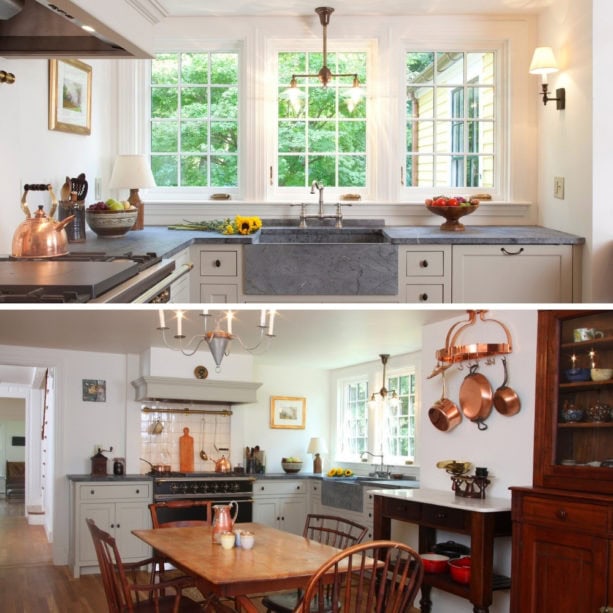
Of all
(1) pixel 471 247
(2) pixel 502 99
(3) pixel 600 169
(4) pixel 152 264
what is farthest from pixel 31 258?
(2) pixel 502 99

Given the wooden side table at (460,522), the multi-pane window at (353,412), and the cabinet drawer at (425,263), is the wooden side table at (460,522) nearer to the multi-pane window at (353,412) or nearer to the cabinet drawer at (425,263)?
the multi-pane window at (353,412)

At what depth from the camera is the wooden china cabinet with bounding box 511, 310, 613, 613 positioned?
11.6ft

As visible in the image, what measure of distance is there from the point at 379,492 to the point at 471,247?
1.58 m

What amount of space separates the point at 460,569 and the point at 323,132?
338 centimetres

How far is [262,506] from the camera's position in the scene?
6703 mm

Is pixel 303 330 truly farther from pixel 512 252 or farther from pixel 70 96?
pixel 70 96

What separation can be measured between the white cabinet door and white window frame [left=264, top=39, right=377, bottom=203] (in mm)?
1254

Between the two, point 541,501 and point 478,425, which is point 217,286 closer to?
point 478,425

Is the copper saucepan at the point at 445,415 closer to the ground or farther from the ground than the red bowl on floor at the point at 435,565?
farther from the ground

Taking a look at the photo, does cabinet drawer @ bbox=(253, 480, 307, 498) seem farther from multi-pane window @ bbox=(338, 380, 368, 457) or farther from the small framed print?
the small framed print

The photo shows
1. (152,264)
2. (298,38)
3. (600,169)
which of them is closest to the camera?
(152,264)

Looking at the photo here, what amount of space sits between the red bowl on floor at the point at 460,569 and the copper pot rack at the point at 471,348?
0.96 meters

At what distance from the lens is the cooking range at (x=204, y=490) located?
6570 millimetres

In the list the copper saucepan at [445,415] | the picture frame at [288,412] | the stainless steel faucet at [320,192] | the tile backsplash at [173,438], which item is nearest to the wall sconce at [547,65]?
the stainless steel faucet at [320,192]
